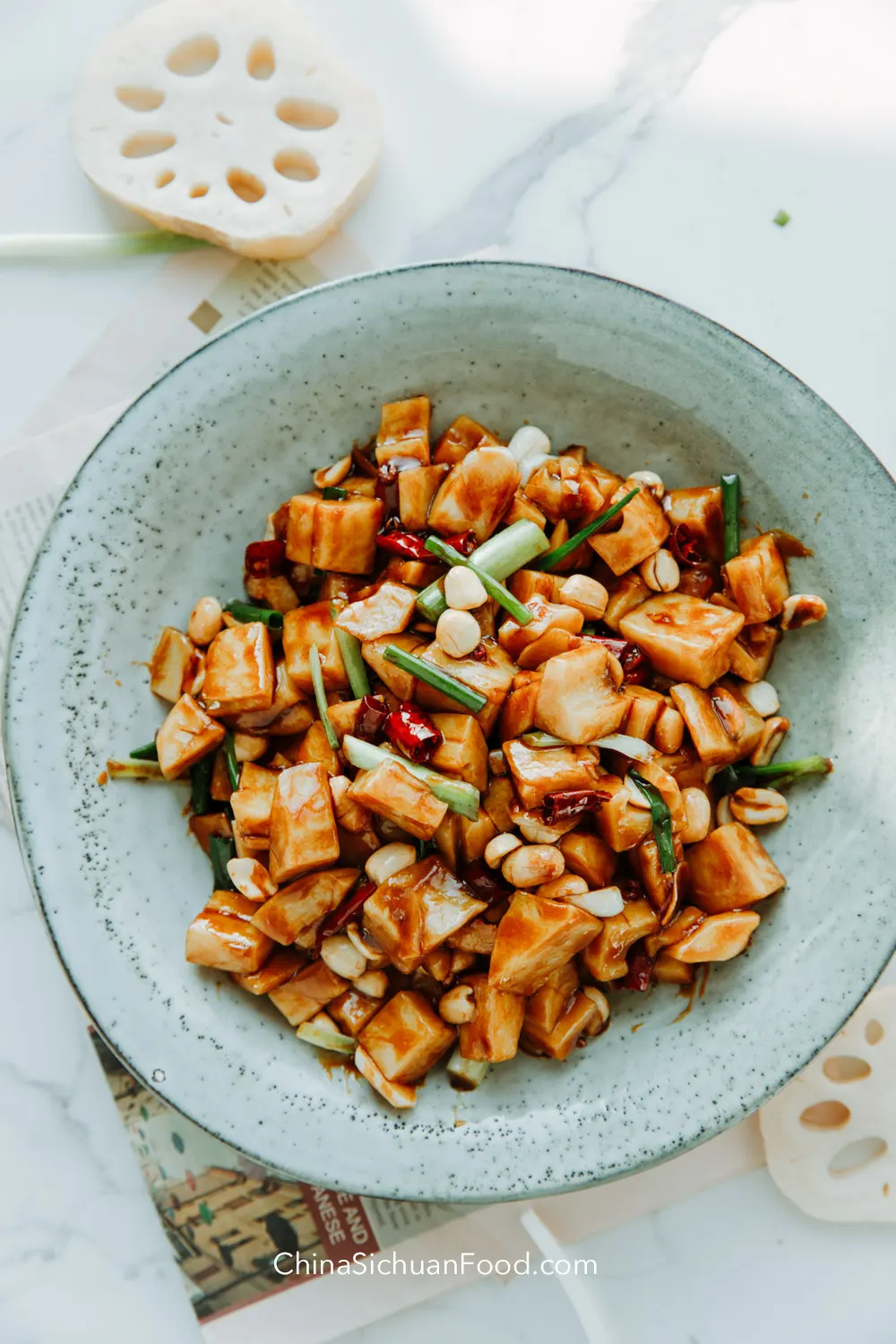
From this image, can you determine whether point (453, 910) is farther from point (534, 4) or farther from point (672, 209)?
point (534, 4)

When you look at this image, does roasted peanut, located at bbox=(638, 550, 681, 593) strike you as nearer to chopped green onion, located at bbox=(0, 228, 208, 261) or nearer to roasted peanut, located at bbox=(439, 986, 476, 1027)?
roasted peanut, located at bbox=(439, 986, 476, 1027)

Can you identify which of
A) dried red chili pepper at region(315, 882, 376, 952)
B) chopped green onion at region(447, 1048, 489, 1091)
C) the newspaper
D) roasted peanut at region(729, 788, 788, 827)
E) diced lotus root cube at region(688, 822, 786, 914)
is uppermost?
roasted peanut at region(729, 788, 788, 827)

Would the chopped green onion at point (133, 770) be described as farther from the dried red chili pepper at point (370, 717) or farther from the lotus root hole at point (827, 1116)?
the lotus root hole at point (827, 1116)

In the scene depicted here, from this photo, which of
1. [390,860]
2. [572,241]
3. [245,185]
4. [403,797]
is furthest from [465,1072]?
[245,185]

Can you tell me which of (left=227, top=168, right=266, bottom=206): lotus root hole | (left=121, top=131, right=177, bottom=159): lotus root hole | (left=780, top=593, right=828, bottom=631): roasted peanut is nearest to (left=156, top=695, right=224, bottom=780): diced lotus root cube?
(left=780, top=593, right=828, bottom=631): roasted peanut

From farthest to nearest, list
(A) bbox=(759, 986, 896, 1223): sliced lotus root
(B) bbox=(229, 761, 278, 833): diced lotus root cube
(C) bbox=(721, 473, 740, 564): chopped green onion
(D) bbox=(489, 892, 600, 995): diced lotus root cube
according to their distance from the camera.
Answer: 1. (A) bbox=(759, 986, 896, 1223): sliced lotus root
2. (C) bbox=(721, 473, 740, 564): chopped green onion
3. (B) bbox=(229, 761, 278, 833): diced lotus root cube
4. (D) bbox=(489, 892, 600, 995): diced lotus root cube

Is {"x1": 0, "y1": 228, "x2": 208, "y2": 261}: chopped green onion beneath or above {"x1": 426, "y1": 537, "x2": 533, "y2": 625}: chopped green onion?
beneath

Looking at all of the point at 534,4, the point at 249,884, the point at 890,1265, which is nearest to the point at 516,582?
the point at 249,884
